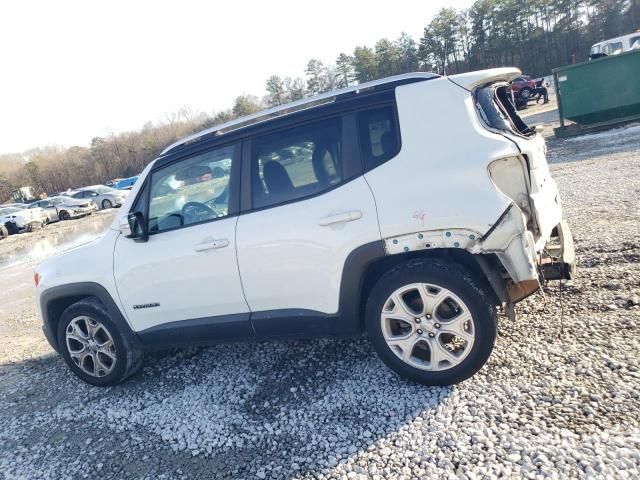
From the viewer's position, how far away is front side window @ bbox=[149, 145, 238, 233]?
3.69 metres

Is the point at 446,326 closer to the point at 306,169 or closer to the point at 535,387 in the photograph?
the point at 535,387

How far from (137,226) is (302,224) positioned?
146cm

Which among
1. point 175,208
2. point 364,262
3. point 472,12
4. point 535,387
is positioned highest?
point 472,12

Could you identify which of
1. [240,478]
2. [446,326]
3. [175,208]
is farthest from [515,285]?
[175,208]

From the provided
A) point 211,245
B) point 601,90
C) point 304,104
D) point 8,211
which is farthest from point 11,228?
point 601,90

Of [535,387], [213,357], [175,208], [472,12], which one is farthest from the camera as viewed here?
[472,12]

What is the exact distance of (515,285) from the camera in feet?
10.2

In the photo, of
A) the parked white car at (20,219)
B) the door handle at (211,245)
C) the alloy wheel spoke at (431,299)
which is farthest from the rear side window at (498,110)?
the parked white car at (20,219)

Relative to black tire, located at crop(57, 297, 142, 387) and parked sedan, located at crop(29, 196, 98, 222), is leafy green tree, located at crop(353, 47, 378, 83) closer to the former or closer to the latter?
parked sedan, located at crop(29, 196, 98, 222)

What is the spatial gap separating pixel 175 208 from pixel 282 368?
5.21ft

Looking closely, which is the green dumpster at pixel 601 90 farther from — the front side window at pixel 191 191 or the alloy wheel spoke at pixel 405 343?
the alloy wheel spoke at pixel 405 343

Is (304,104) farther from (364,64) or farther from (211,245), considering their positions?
(364,64)

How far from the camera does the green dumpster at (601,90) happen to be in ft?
43.8

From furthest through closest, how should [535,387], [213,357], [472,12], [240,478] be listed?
[472,12] < [213,357] < [535,387] < [240,478]
